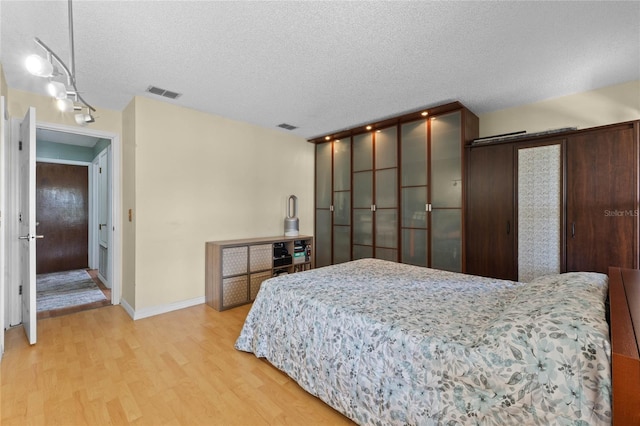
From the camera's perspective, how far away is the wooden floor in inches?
65.2

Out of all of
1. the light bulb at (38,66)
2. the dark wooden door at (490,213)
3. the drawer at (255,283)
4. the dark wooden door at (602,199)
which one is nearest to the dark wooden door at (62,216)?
the drawer at (255,283)

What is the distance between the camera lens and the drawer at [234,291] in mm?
3465

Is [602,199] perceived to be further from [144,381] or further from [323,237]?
[144,381]

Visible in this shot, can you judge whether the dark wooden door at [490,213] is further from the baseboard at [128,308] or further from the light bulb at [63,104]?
the baseboard at [128,308]

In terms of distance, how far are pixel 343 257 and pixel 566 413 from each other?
12.3 ft

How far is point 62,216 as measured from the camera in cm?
537

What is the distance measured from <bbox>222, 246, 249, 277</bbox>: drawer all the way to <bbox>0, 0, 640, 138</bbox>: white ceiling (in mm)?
1771

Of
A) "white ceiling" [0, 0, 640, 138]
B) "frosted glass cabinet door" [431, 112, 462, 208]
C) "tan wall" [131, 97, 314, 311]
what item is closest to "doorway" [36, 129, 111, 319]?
"tan wall" [131, 97, 314, 311]

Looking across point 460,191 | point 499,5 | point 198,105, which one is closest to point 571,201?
point 460,191

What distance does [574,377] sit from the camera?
3.36 ft

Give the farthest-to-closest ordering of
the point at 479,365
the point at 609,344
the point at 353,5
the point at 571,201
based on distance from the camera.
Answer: the point at 571,201
the point at 353,5
the point at 479,365
the point at 609,344

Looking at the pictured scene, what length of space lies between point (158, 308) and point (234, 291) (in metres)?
0.84

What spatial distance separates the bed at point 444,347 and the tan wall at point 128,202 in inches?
73.8

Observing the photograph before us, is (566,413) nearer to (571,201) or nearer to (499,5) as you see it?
(499,5)
